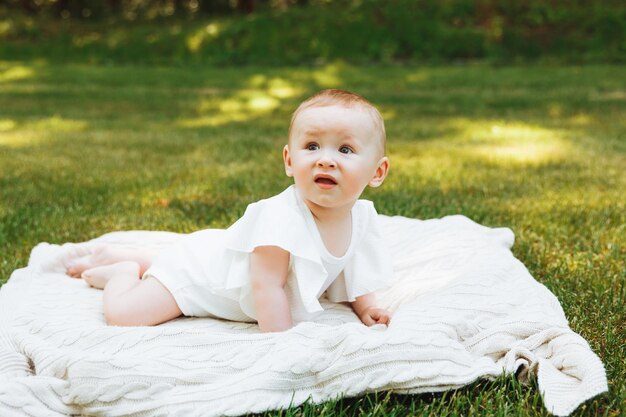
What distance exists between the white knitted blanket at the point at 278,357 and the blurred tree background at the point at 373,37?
1016 cm

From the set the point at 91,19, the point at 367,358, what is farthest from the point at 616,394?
the point at 91,19

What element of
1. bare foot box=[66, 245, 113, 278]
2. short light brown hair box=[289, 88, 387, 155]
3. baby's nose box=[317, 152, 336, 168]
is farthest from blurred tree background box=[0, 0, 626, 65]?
baby's nose box=[317, 152, 336, 168]

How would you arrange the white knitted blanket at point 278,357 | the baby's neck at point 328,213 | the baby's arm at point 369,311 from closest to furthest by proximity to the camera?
the white knitted blanket at point 278,357 < the baby's neck at point 328,213 < the baby's arm at point 369,311

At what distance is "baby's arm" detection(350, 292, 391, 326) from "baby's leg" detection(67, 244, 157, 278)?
840mm

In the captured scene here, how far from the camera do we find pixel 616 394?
1982 mm

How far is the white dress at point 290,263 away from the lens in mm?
2326

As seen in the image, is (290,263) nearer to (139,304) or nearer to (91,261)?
(139,304)

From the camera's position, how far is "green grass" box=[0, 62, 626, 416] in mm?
2775

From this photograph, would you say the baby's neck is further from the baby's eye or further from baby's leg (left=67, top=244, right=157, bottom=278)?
baby's leg (left=67, top=244, right=157, bottom=278)

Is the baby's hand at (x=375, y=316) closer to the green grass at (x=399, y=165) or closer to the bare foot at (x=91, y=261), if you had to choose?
the green grass at (x=399, y=165)

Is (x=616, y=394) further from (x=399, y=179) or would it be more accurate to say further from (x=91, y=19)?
(x=91, y=19)

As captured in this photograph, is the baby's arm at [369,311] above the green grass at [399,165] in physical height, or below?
above

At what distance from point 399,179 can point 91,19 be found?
1482 cm

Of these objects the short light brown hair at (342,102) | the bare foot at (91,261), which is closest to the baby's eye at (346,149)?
the short light brown hair at (342,102)
